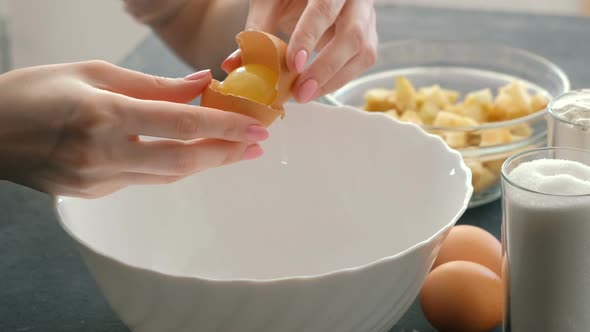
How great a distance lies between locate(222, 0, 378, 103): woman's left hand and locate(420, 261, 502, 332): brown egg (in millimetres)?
263

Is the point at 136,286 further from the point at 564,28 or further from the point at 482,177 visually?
the point at 564,28

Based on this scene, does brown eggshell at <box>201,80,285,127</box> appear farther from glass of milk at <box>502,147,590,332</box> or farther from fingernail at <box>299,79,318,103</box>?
glass of milk at <box>502,147,590,332</box>

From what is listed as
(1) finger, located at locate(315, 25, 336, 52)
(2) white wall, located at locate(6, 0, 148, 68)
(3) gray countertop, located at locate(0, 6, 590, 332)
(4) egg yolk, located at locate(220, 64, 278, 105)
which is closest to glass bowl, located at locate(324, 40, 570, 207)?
(3) gray countertop, located at locate(0, 6, 590, 332)

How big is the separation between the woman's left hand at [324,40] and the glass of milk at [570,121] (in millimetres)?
246

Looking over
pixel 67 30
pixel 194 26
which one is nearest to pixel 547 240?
pixel 194 26

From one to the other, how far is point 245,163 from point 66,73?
402 millimetres

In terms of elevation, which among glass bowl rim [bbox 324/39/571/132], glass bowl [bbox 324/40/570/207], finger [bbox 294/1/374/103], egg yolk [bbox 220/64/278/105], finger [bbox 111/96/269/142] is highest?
finger [bbox 111/96/269/142]

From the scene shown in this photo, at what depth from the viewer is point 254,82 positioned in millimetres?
854

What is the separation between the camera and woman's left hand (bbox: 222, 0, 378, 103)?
938 millimetres

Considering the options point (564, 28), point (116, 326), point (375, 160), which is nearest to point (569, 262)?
point (375, 160)

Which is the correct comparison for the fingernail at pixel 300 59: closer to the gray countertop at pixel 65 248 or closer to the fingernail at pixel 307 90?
the fingernail at pixel 307 90

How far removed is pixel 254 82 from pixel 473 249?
346 mm

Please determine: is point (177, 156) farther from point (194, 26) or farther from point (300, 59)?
point (194, 26)

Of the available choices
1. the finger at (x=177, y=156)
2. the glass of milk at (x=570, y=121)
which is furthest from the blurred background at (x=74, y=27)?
the finger at (x=177, y=156)
